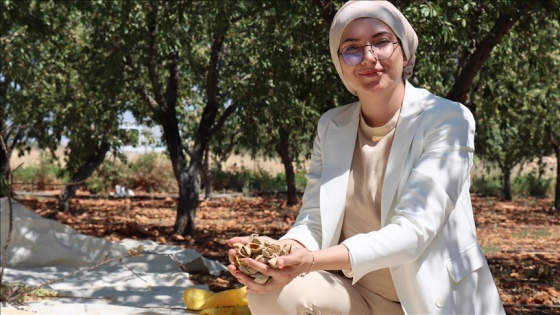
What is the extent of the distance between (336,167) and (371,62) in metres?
0.37

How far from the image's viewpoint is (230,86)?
11445 mm

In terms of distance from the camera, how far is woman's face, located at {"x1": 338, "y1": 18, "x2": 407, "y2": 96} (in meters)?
2.39

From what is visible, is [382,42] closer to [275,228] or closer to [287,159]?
[275,228]

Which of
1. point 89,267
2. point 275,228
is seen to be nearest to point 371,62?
point 89,267

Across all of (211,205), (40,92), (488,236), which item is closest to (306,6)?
(488,236)

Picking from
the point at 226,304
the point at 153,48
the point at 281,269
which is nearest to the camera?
the point at 281,269

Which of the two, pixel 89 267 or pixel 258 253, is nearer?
pixel 258 253

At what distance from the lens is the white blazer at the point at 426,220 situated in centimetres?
222

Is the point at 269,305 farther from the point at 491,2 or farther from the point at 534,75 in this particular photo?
the point at 534,75

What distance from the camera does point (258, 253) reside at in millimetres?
2162

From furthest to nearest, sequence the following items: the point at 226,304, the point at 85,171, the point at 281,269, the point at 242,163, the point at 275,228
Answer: the point at 242,163 < the point at 85,171 < the point at 275,228 < the point at 226,304 < the point at 281,269

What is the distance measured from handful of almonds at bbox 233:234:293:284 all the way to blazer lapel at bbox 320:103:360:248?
0.33 metres

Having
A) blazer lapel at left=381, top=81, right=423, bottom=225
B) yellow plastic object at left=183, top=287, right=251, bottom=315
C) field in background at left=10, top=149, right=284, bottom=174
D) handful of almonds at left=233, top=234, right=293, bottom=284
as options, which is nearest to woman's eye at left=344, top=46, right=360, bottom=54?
blazer lapel at left=381, top=81, right=423, bottom=225

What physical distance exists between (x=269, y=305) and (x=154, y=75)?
8908 millimetres
